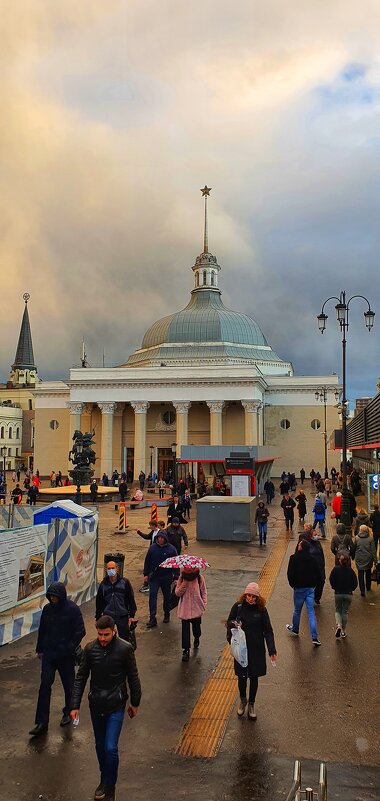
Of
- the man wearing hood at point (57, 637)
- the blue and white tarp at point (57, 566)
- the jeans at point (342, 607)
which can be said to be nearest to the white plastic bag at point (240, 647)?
the man wearing hood at point (57, 637)

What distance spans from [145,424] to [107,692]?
52315mm

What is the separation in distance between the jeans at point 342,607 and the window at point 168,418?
50.7 metres

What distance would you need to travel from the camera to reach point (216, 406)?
55031 millimetres

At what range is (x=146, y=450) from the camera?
58906mm

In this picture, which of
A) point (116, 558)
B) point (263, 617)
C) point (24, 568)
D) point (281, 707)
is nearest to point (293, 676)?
point (281, 707)

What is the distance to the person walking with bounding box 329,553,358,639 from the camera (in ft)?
29.3

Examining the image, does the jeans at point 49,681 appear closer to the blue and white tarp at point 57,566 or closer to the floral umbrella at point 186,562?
the floral umbrella at point 186,562

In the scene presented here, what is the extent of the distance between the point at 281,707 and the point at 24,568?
182 inches

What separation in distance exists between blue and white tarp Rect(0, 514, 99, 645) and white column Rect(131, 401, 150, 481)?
143 feet

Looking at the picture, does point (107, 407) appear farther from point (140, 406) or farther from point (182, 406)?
point (182, 406)

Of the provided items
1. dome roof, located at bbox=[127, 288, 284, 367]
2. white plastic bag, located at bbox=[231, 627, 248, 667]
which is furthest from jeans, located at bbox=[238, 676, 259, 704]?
dome roof, located at bbox=[127, 288, 284, 367]

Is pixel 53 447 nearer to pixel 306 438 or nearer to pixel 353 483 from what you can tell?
pixel 306 438

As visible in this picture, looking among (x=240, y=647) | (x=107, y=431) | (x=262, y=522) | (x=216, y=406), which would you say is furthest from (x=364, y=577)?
(x=107, y=431)

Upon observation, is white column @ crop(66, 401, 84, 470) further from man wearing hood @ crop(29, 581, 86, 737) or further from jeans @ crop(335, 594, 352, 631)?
man wearing hood @ crop(29, 581, 86, 737)
